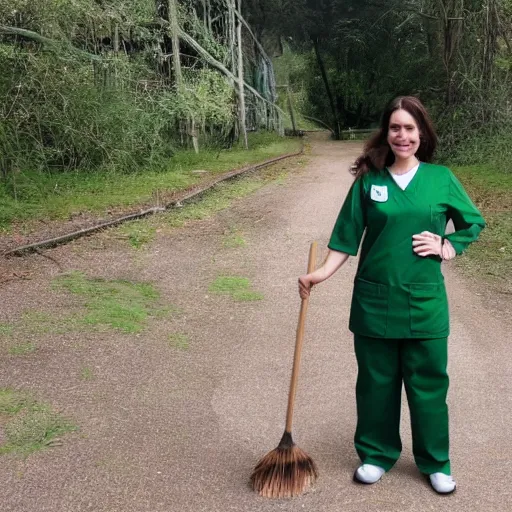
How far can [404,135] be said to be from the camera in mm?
3029

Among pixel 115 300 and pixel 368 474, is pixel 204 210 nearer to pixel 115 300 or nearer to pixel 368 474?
pixel 115 300

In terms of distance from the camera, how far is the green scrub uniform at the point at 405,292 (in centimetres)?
301

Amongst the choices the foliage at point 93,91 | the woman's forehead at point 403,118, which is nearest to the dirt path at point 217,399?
the woman's forehead at point 403,118

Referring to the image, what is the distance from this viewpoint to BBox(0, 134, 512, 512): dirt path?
3.28 meters

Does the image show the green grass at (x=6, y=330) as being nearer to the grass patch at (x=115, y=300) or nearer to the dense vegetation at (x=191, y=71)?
the grass patch at (x=115, y=300)

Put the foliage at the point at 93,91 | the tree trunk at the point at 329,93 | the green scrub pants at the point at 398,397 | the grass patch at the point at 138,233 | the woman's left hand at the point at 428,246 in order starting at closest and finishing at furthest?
1. the woman's left hand at the point at 428,246
2. the green scrub pants at the point at 398,397
3. the grass patch at the point at 138,233
4. the foliage at the point at 93,91
5. the tree trunk at the point at 329,93

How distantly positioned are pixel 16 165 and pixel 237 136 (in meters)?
10.9

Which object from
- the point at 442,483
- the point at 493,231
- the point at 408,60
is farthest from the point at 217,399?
the point at 408,60

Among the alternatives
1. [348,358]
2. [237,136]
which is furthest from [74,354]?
[237,136]

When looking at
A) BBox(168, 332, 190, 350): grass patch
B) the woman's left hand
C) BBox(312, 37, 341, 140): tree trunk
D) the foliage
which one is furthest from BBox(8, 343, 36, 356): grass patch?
BBox(312, 37, 341, 140): tree trunk

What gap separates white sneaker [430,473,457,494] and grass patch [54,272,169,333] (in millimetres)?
2946

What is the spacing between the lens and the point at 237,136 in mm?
21469

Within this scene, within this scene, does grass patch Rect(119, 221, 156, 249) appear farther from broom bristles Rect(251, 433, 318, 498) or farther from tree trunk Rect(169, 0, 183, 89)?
tree trunk Rect(169, 0, 183, 89)

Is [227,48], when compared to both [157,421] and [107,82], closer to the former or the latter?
[107,82]
